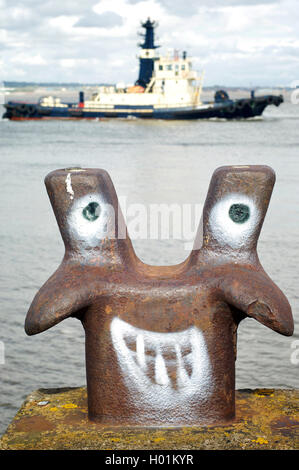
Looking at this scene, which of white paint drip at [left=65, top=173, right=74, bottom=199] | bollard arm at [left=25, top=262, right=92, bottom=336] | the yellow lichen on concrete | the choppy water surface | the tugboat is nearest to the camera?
the yellow lichen on concrete

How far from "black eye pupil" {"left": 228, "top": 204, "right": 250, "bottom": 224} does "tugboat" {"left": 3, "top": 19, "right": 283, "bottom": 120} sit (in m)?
39.5

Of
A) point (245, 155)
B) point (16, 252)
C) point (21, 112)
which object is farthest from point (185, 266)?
point (21, 112)

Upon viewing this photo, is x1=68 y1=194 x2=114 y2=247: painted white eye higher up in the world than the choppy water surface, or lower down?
higher up

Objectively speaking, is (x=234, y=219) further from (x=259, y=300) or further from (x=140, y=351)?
(x=140, y=351)

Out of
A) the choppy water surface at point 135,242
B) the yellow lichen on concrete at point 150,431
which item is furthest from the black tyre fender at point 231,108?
the yellow lichen on concrete at point 150,431

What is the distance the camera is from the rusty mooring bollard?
8.36 feet

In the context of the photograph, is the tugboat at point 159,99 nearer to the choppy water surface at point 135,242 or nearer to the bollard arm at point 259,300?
the choppy water surface at point 135,242

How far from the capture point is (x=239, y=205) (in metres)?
2.61

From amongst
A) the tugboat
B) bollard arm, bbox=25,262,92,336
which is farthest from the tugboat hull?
bollard arm, bbox=25,262,92,336

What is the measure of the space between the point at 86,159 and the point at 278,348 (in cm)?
1664

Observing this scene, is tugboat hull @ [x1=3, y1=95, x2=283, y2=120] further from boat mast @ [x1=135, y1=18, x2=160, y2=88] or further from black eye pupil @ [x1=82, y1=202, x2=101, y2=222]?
black eye pupil @ [x1=82, y1=202, x2=101, y2=222]

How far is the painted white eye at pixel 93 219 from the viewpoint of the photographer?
8.64ft

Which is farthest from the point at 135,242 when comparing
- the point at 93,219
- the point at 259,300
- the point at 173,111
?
the point at 173,111
